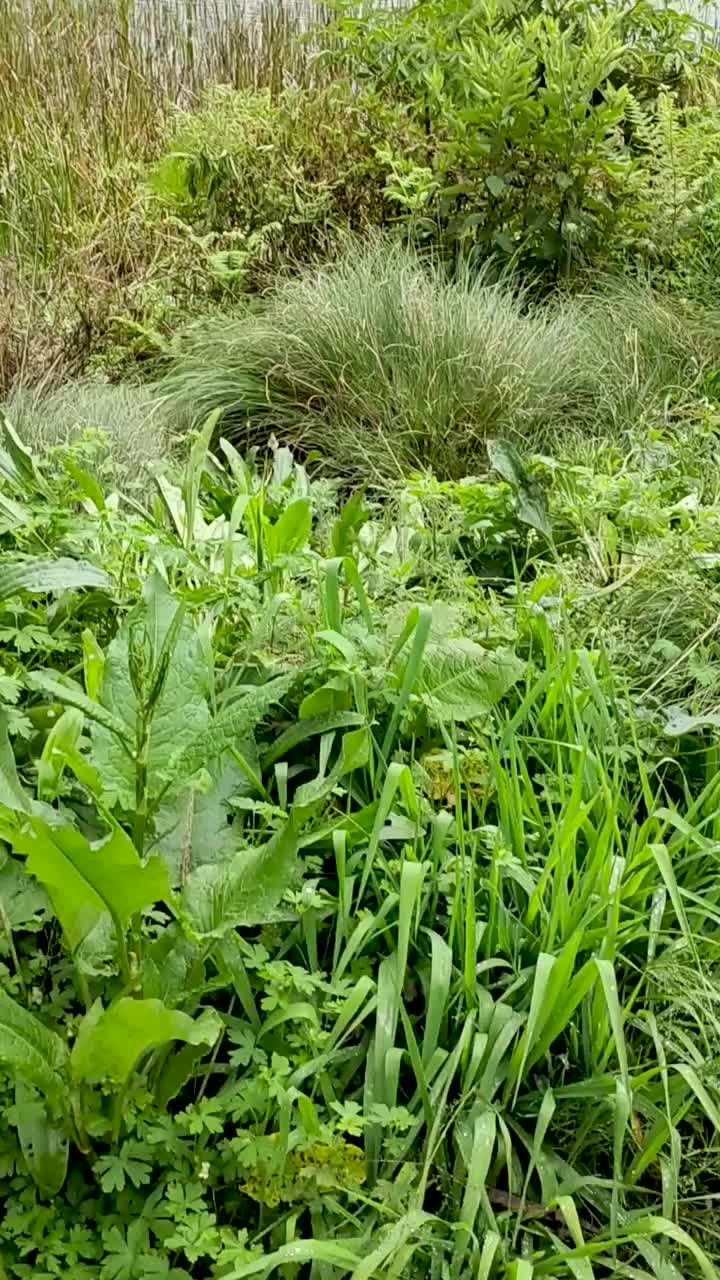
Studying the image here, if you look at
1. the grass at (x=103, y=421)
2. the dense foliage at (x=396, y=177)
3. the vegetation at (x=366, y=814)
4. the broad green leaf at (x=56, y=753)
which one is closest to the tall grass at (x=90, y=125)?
the dense foliage at (x=396, y=177)

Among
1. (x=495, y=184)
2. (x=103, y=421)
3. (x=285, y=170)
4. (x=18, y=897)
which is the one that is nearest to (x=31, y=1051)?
(x=18, y=897)

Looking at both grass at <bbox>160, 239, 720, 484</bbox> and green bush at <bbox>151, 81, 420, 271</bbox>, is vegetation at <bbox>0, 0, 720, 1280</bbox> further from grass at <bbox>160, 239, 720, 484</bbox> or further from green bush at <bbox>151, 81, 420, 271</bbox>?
green bush at <bbox>151, 81, 420, 271</bbox>

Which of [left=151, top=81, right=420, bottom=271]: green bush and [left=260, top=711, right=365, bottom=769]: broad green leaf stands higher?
[left=151, top=81, right=420, bottom=271]: green bush

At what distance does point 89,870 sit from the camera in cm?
125

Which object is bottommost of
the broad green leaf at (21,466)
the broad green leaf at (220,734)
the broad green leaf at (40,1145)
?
the broad green leaf at (40,1145)

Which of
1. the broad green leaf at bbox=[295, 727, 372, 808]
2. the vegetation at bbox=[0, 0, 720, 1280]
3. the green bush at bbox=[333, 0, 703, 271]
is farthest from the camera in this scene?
the green bush at bbox=[333, 0, 703, 271]

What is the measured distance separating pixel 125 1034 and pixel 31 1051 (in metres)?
0.11

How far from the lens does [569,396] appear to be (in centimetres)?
381

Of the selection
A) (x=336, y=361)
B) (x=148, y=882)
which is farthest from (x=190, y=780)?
(x=336, y=361)

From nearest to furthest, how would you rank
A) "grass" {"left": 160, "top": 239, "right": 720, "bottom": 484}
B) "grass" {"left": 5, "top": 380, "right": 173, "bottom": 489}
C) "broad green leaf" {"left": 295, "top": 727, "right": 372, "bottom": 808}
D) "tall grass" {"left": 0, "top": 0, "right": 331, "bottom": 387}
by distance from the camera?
"broad green leaf" {"left": 295, "top": 727, "right": 372, "bottom": 808}
"grass" {"left": 5, "top": 380, "right": 173, "bottom": 489}
"grass" {"left": 160, "top": 239, "right": 720, "bottom": 484}
"tall grass" {"left": 0, "top": 0, "right": 331, "bottom": 387}

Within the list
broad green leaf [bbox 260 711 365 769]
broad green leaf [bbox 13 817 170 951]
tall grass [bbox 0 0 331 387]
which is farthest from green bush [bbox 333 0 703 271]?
broad green leaf [bbox 13 817 170 951]

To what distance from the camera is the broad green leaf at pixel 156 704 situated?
145 cm

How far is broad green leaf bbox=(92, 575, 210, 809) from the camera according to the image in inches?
57.0

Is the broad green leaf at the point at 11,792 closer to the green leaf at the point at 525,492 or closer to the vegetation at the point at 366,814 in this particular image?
the vegetation at the point at 366,814
